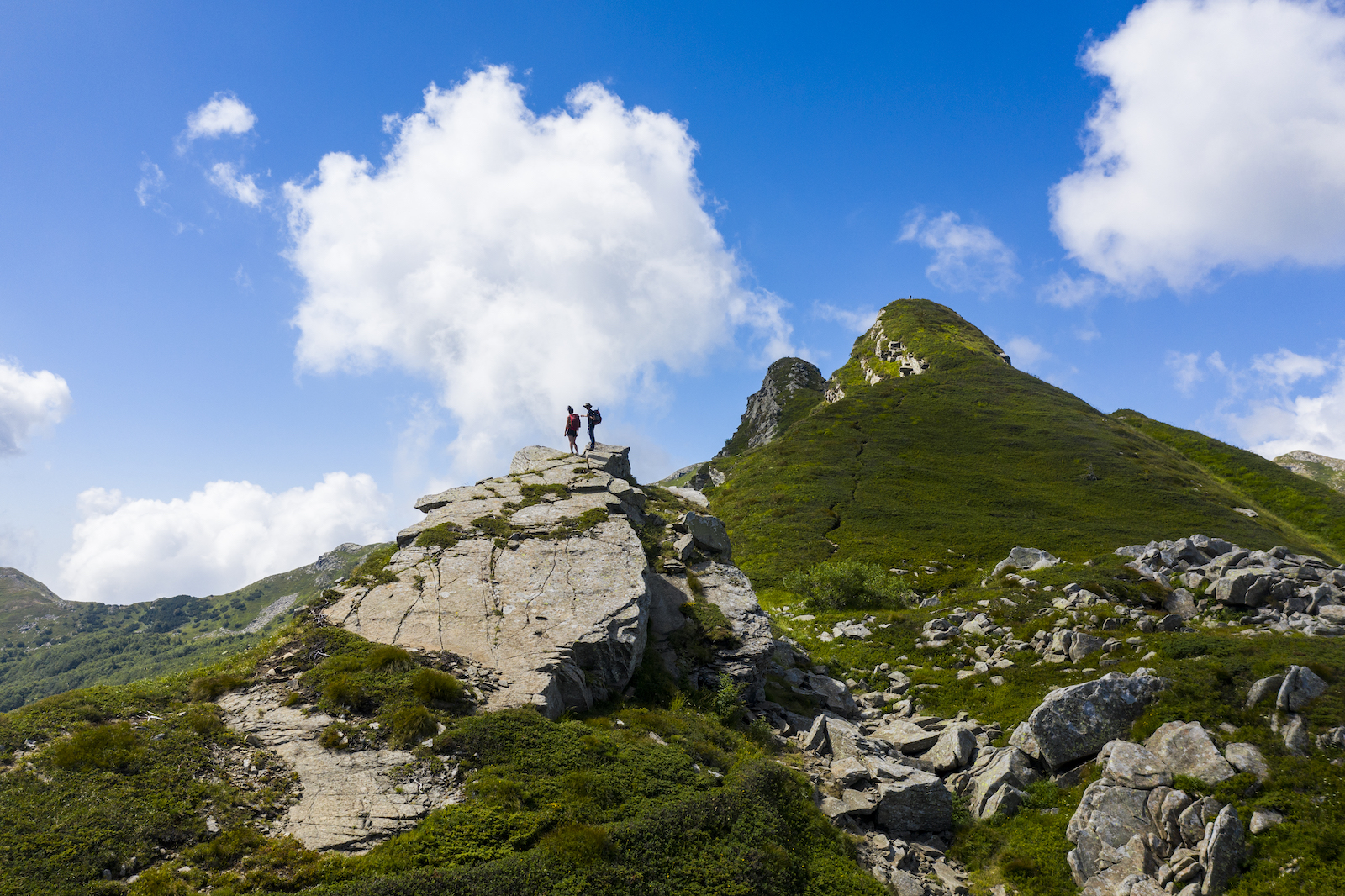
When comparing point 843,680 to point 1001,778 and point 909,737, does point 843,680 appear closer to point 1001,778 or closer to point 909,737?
point 909,737

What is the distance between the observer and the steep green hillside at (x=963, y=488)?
64188 mm

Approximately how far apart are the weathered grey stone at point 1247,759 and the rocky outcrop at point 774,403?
14298 cm

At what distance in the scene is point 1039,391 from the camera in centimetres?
13100

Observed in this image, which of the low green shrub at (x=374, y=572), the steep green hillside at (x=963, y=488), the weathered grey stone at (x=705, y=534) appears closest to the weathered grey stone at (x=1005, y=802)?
the weathered grey stone at (x=705, y=534)

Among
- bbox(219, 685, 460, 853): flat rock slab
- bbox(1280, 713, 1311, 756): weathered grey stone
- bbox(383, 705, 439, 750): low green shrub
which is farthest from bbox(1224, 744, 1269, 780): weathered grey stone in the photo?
bbox(383, 705, 439, 750): low green shrub

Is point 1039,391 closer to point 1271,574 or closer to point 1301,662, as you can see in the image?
point 1271,574

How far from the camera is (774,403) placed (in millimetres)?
180375

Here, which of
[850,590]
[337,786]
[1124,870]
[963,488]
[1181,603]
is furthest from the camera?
[963,488]

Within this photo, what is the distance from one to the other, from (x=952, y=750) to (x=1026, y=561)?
106 feet

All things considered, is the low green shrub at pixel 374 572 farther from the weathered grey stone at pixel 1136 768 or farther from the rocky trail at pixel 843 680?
the weathered grey stone at pixel 1136 768

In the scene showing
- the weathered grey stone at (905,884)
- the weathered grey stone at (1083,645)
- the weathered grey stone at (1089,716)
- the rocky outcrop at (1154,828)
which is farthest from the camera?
the weathered grey stone at (1083,645)

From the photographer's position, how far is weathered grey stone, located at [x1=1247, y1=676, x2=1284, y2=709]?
56.5 ft

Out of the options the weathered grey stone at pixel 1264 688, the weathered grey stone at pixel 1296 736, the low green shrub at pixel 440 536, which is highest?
the low green shrub at pixel 440 536

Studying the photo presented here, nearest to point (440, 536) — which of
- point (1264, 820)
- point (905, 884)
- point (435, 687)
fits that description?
point (435, 687)
